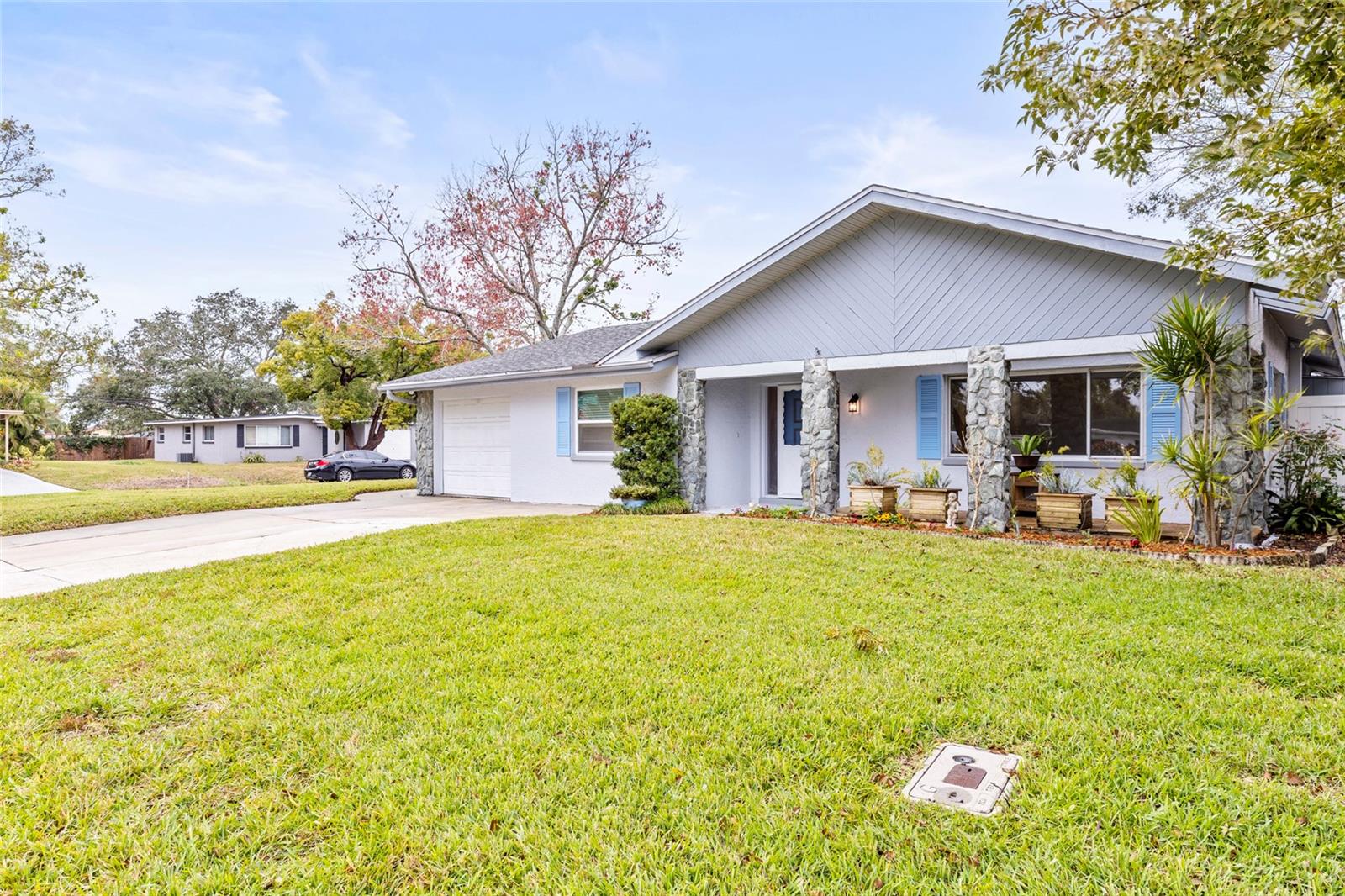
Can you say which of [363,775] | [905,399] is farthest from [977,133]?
[363,775]

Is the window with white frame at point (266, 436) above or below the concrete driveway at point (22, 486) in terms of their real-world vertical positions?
above

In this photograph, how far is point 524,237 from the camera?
24.0m

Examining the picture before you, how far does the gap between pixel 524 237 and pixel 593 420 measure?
13425 millimetres

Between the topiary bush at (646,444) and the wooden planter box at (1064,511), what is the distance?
540 centimetres

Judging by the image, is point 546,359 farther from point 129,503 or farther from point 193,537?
point 129,503

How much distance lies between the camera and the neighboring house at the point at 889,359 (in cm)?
803

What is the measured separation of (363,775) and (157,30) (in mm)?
14624

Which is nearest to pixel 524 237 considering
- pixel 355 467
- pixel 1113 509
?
pixel 355 467

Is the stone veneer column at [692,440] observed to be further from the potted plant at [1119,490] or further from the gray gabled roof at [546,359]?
the potted plant at [1119,490]

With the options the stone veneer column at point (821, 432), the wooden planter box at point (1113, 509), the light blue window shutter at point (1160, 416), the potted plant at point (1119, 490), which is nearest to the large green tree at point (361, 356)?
the stone veneer column at point (821, 432)

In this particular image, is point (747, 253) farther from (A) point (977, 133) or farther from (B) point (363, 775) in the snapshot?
(B) point (363, 775)

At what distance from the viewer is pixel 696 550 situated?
7.28 m

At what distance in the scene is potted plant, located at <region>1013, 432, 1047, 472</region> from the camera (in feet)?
31.9

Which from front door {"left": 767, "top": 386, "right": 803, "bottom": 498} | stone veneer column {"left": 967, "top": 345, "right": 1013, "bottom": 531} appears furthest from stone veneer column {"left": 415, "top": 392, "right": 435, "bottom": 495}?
stone veneer column {"left": 967, "top": 345, "right": 1013, "bottom": 531}
